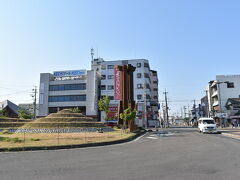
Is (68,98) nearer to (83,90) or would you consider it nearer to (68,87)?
(68,87)

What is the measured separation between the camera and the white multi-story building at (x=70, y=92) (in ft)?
229

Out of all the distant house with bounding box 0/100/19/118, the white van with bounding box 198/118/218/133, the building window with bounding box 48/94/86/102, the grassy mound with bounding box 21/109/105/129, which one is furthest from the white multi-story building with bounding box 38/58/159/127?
the white van with bounding box 198/118/218/133

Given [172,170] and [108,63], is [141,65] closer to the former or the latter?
[108,63]

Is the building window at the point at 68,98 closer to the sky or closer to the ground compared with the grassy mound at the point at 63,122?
closer to the sky

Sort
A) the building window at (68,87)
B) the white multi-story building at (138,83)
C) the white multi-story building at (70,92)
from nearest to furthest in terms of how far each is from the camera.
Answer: the white multi-story building at (70,92), the building window at (68,87), the white multi-story building at (138,83)

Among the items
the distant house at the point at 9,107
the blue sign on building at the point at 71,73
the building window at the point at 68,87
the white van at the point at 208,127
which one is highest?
the blue sign on building at the point at 71,73

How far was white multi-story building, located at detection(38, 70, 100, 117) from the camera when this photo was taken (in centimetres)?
6988

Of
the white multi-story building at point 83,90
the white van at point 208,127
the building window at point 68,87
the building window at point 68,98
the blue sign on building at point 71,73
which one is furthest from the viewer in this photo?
the blue sign on building at point 71,73

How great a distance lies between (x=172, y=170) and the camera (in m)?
7.62

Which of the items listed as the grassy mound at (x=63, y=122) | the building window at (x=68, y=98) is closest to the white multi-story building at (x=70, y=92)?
the building window at (x=68, y=98)

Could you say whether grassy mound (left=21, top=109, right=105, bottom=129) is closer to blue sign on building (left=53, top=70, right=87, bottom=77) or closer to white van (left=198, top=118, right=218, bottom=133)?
white van (left=198, top=118, right=218, bottom=133)

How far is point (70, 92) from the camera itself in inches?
2783

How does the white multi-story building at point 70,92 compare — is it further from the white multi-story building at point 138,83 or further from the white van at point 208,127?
the white van at point 208,127

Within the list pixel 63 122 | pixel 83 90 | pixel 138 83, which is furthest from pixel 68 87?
pixel 63 122
